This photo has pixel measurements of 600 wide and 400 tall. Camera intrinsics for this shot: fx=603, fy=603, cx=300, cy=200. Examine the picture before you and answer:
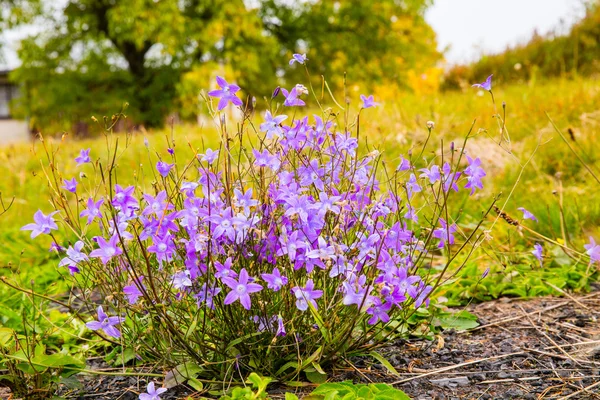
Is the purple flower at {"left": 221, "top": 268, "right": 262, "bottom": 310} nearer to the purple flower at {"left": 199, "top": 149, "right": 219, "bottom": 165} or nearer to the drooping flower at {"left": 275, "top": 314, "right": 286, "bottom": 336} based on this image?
the drooping flower at {"left": 275, "top": 314, "right": 286, "bottom": 336}

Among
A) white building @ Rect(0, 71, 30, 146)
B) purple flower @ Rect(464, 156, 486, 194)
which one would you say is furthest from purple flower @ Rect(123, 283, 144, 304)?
white building @ Rect(0, 71, 30, 146)

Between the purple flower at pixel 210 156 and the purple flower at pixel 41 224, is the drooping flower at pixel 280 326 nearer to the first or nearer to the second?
the purple flower at pixel 210 156

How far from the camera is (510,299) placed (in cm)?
292

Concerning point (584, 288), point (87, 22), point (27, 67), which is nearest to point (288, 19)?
point (87, 22)

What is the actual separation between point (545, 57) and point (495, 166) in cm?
938

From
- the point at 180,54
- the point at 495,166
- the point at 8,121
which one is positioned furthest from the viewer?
the point at 8,121

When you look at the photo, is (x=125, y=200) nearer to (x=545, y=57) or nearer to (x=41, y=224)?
(x=41, y=224)

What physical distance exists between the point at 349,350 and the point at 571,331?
1.02m

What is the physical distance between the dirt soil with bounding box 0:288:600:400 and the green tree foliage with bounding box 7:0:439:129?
1457 cm

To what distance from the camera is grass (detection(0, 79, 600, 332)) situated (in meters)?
3.19

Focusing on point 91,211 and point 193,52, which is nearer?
point 91,211

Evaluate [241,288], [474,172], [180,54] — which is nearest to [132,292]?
[241,288]

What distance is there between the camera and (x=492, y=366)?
85.0 inches

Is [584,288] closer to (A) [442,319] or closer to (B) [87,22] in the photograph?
(A) [442,319]
